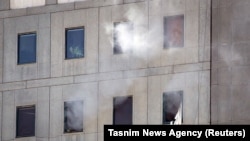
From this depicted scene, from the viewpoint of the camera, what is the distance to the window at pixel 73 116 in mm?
89688

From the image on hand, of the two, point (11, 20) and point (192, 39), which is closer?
point (192, 39)

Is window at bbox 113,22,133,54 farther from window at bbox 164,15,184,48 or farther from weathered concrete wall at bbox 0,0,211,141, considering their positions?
window at bbox 164,15,184,48

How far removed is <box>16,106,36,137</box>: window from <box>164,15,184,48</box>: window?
8.52 m

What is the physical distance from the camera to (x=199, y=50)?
284 ft

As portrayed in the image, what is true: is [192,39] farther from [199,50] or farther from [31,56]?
[31,56]

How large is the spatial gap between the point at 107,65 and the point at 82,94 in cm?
201

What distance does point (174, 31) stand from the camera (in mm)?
87625

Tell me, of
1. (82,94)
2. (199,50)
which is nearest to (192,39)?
(199,50)

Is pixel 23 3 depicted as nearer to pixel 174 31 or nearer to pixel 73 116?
pixel 73 116

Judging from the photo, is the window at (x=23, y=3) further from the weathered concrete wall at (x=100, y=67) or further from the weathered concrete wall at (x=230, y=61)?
the weathered concrete wall at (x=230, y=61)

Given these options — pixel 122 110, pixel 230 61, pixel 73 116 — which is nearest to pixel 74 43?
pixel 73 116

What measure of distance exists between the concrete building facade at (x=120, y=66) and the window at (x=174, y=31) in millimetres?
179

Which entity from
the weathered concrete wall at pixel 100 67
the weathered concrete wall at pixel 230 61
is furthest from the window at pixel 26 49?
the weathered concrete wall at pixel 230 61

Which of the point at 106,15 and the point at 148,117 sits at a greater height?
the point at 106,15
